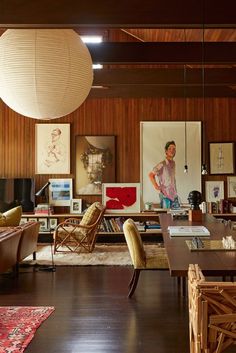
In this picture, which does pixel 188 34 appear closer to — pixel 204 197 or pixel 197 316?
pixel 204 197

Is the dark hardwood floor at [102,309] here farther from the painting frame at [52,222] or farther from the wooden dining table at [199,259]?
the painting frame at [52,222]

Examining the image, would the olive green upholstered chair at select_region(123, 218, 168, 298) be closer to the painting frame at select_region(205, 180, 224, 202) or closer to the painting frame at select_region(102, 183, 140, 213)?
the painting frame at select_region(102, 183, 140, 213)

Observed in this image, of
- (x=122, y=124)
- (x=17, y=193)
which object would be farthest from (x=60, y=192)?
(x=122, y=124)

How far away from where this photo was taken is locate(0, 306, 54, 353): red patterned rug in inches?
133

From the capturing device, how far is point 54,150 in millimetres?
8945

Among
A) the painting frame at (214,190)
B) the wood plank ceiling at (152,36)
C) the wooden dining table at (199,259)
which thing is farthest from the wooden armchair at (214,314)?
the painting frame at (214,190)

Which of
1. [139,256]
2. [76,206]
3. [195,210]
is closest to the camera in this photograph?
[139,256]

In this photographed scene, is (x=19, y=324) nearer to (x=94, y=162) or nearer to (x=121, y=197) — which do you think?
(x=121, y=197)

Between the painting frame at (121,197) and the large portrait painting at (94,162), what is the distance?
0.48 feet

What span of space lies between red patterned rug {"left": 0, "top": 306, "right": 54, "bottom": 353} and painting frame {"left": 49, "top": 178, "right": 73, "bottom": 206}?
15.1ft

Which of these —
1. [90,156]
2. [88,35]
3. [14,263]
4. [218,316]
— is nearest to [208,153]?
[90,156]

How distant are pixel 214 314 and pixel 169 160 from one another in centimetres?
714

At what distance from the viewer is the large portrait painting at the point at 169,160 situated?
8891 millimetres

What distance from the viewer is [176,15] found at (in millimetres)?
4055
